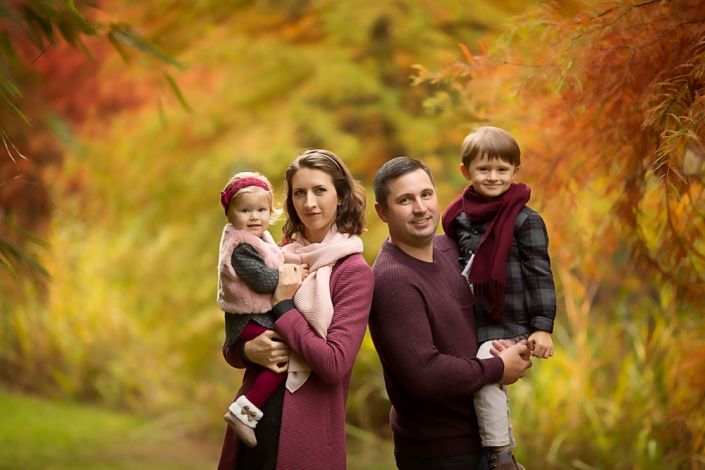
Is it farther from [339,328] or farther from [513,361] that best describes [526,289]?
[339,328]

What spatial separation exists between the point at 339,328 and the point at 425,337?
27cm

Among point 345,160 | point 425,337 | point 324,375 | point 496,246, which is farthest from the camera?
point 345,160

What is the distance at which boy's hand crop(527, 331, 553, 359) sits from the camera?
2230mm

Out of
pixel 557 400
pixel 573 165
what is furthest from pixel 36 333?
pixel 573 165

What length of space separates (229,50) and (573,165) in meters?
3.76

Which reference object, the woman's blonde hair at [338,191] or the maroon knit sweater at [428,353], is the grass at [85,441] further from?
the woman's blonde hair at [338,191]

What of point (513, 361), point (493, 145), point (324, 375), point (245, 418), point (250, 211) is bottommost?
point (245, 418)

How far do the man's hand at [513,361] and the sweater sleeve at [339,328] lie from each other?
460mm

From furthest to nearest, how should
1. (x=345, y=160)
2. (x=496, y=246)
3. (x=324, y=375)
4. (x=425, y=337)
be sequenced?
(x=345, y=160) → (x=496, y=246) → (x=425, y=337) → (x=324, y=375)

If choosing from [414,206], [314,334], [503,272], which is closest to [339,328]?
[314,334]

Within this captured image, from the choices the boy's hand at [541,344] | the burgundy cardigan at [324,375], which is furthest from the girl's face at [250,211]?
the boy's hand at [541,344]

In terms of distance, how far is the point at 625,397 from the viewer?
4.38 m

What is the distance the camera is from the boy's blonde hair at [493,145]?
2.30 meters

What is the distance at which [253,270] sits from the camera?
214cm
